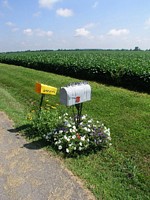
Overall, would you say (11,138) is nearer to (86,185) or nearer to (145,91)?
(86,185)

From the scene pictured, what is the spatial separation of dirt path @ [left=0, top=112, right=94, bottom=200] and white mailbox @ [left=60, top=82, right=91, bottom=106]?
3.71 feet

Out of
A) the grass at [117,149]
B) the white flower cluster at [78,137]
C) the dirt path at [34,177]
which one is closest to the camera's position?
the dirt path at [34,177]

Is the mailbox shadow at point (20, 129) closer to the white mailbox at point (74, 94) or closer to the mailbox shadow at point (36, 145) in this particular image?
the mailbox shadow at point (36, 145)

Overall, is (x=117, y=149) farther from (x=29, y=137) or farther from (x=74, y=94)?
(x=29, y=137)

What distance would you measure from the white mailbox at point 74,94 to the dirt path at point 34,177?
1.13 meters

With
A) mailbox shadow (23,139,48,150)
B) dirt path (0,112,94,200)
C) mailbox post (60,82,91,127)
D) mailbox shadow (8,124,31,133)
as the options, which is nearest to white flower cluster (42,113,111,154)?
mailbox shadow (23,139,48,150)

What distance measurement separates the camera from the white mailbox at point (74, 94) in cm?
559

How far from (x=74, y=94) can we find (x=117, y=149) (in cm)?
145

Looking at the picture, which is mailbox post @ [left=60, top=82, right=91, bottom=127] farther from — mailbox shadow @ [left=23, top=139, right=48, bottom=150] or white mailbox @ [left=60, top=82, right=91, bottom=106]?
mailbox shadow @ [left=23, top=139, right=48, bottom=150]

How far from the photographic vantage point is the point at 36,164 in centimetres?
506

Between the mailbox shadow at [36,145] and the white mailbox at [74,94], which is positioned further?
the mailbox shadow at [36,145]

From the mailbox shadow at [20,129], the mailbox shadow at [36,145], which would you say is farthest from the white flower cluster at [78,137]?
the mailbox shadow at [20,129]

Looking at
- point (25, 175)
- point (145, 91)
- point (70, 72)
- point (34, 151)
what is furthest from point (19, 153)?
point (70, 72)

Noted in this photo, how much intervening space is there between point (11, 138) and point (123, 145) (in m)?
2.52
